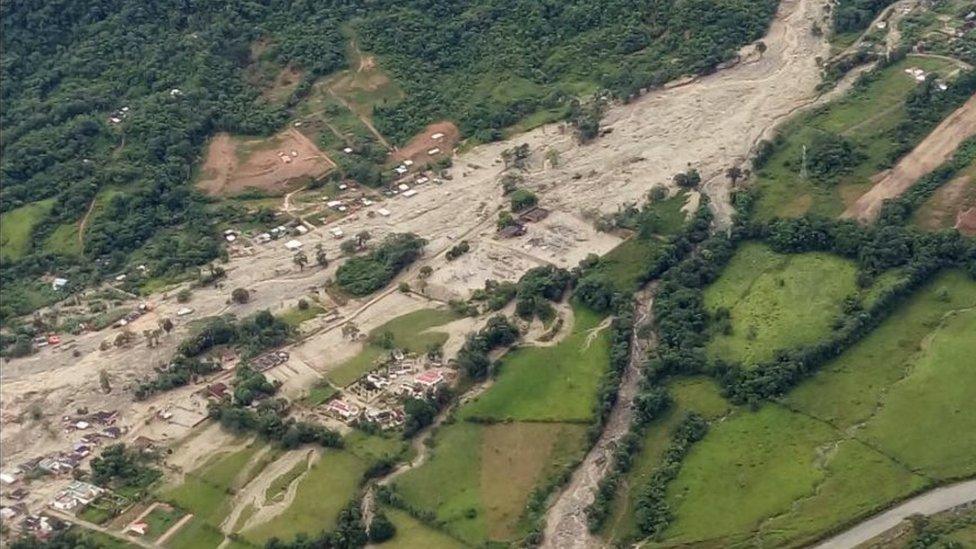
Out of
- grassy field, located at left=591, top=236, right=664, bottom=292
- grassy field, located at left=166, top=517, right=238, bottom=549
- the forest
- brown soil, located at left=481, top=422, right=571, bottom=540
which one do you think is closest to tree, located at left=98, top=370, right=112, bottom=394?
grassy field, located at left=166, top=517, right=238, bottom=549

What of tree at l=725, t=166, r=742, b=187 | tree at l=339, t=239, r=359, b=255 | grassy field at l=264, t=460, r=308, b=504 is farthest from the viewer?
tree at l=725, t=166, r=742, b=187

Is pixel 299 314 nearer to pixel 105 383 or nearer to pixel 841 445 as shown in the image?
pixel 105 383

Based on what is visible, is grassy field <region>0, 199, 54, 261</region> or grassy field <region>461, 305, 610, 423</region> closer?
grassy field <region>461, 305, 610, 423</region>

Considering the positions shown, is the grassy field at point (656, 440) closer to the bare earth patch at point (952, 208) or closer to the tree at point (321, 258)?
the bare earth patch at point (952, 208)

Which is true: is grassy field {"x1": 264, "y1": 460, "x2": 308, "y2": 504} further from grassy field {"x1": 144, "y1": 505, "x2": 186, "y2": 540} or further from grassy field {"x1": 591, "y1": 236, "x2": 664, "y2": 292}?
grassy field {"x1": 591, "y1": 236, "x2": 664, "y2": 292}

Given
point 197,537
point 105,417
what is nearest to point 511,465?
point 197,537

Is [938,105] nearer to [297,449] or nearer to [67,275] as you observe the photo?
[297,449]
